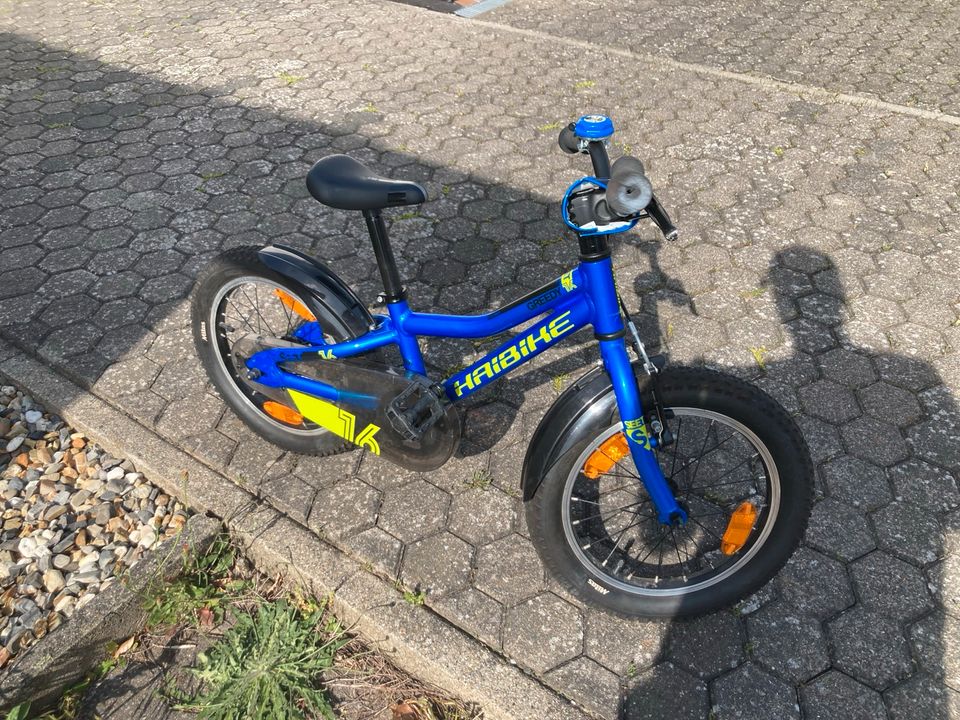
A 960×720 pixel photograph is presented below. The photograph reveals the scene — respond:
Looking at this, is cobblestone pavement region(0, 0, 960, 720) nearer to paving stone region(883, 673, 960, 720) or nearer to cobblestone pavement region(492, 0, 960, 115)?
paving stone region(883, 673, 960, 720)

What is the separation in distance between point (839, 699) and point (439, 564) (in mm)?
1494

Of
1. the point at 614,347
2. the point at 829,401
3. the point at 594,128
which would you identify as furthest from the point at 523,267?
the point at 594,128

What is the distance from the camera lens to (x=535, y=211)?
4.93 m

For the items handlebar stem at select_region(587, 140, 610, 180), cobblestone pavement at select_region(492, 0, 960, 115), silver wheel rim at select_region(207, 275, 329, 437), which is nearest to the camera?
handlebar stem at select_region(587, 140, 610, 180)

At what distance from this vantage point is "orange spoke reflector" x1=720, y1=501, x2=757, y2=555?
2.64 m

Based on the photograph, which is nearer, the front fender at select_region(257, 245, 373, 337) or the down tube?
the down tube

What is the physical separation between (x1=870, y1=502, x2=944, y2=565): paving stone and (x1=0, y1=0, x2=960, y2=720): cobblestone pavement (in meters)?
0.01

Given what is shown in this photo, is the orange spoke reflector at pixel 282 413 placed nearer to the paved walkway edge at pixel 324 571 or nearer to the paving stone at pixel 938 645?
the paved walkway edge at pixel 324 571

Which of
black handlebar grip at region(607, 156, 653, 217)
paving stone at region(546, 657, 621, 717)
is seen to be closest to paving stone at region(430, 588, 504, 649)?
paving stone at region(546, 657, 621, 717)

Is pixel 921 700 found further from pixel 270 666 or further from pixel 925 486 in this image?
pixel 270 666

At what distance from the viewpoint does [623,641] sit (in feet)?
8.83

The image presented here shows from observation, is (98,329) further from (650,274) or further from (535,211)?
(650,274)

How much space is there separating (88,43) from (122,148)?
2.75m

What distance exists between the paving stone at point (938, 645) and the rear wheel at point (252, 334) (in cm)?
235
